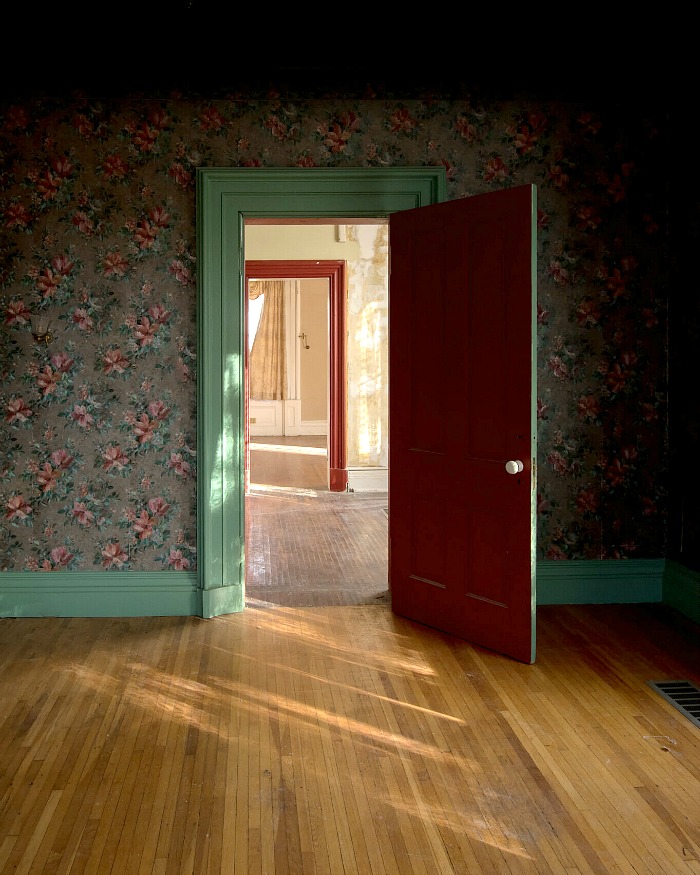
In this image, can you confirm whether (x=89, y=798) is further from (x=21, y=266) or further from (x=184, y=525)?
(x=21, y=266)

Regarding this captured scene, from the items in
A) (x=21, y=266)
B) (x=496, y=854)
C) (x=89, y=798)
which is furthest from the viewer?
(x=21, y=266)

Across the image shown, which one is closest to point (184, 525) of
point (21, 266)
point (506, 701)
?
point (21, 266)

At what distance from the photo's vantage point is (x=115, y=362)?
4684 mm

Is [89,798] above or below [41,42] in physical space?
below

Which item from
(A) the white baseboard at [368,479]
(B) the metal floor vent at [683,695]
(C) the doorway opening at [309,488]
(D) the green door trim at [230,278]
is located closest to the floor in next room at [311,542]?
(C) the doorway opening at [309,488]

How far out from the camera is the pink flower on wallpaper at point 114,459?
4.70 metres

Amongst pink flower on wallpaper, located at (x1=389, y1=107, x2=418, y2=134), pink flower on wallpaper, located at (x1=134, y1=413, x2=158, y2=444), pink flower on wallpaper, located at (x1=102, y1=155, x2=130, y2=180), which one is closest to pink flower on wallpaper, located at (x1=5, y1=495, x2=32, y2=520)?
pink flower on wallpaper, located at (x1=134, y1=413, x2=158, y2=444)

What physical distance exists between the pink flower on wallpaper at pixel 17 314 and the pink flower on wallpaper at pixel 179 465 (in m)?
1.07

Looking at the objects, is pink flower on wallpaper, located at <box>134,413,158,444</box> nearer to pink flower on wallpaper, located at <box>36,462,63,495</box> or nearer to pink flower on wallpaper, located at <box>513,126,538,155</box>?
pink flower on wallpaper, located at <box>36,462,63,495</box>

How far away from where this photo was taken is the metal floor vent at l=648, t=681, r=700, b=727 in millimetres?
3386

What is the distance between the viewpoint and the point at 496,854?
7.91ft

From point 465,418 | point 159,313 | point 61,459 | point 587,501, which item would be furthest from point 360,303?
point 465,418

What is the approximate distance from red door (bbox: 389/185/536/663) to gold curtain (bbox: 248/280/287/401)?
407 inches

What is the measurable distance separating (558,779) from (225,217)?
325 cm
